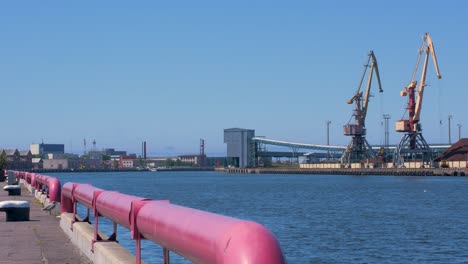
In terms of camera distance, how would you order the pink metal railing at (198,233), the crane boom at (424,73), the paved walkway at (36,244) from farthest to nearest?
the crane boom at (424,73) → the paved walkway at (36,244) → the pink metal railing at (198,233)

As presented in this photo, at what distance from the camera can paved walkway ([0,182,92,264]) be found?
13.0m

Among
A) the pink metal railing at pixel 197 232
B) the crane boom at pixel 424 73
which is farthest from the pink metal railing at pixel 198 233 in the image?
the crane boom at pixel 424 73

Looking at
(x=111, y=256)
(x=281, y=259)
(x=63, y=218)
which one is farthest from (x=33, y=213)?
(x=281, y=259)

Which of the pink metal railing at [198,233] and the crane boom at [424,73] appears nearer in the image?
the pink metal railing at [198,233]

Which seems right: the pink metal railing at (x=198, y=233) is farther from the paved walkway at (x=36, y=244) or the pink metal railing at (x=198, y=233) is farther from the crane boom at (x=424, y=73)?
the crane boom at (x=424, y=73)

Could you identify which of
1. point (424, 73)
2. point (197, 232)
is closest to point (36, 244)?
point (197, 232)

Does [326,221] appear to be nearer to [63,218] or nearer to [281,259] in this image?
[63,218]

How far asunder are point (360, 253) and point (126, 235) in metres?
7.87

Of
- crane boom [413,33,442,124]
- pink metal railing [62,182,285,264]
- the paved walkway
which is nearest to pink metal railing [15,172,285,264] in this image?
pink metal railing [62,182,285,264]

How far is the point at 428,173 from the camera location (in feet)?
515

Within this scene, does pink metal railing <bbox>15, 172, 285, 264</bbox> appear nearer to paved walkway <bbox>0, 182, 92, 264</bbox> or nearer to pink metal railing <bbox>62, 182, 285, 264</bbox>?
pink metal railing <bbox>62, 182, 285, 264</bbox>

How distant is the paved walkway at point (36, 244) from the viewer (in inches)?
512

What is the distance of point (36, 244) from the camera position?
15.0 m

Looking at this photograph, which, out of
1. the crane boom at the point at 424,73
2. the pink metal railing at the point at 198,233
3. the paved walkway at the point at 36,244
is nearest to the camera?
the pink metal railing at the point at 198,233
